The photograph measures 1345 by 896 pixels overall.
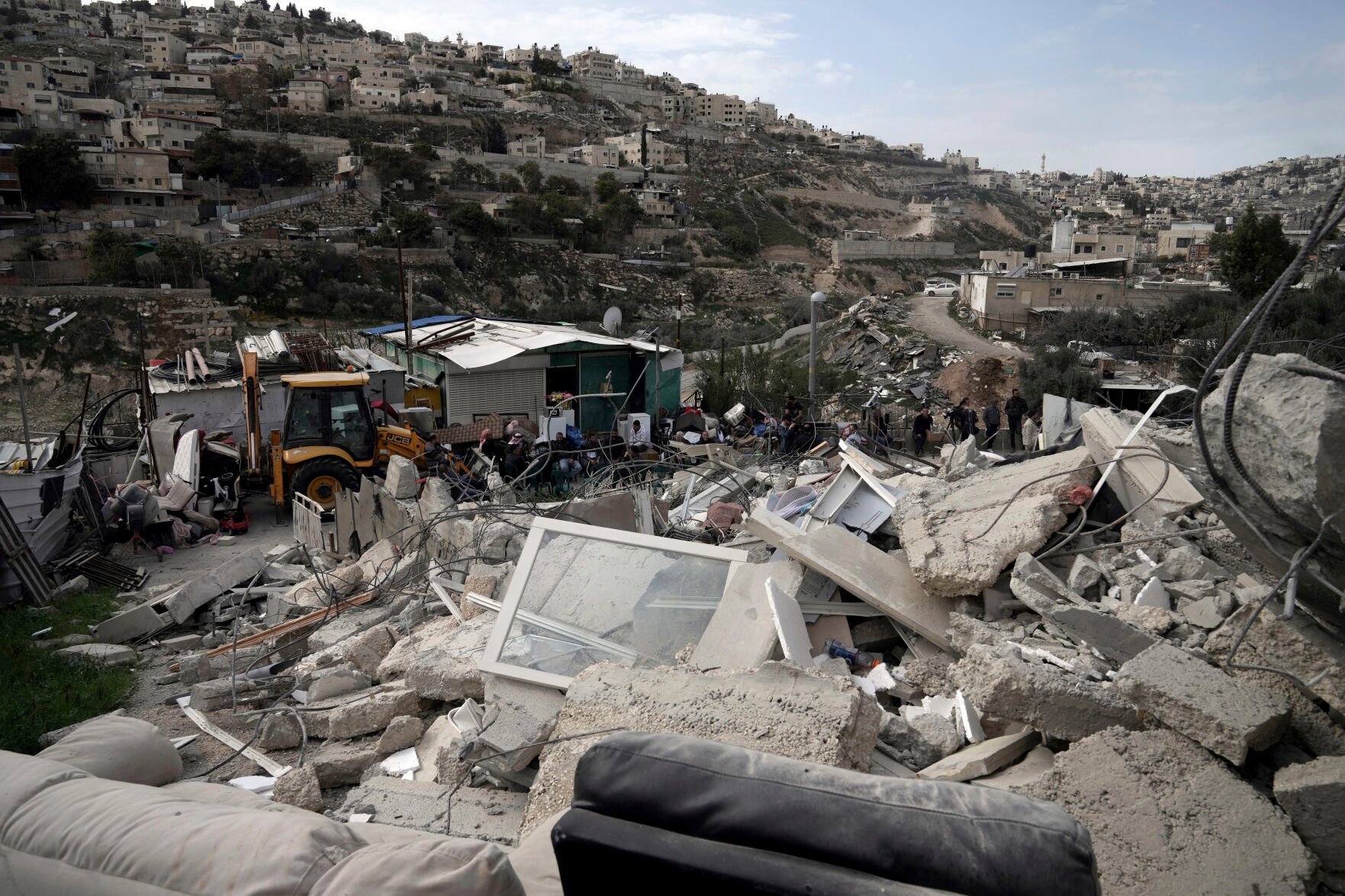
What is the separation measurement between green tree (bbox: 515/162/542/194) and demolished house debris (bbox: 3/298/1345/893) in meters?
58.7

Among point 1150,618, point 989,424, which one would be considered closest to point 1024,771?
point 1150,618

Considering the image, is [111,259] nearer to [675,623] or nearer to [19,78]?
[19,78]

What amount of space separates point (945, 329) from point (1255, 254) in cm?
1099

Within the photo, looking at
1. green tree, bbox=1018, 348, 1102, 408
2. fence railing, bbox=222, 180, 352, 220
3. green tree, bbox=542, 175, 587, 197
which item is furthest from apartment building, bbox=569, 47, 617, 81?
green tree, bbox=1018, 348, 1102, 408

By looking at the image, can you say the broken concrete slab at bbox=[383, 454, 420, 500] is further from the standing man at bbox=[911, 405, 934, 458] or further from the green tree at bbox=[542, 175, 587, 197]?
the green tree at bbox=[542, 175, 587, 197]

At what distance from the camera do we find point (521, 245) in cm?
5081

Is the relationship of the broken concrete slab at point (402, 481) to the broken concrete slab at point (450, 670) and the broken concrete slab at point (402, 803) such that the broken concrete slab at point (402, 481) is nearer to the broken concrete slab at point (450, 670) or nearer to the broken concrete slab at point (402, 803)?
the broken concrete slab at point (450, 670)

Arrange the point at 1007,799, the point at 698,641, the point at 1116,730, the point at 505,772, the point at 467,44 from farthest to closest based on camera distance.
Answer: the point at 467,44 → the point at 698,641 → the point at 505,772 → the point at 1116,730 → the point at 1007,799

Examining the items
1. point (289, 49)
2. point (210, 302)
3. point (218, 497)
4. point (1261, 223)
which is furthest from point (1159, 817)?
point (289, 49)

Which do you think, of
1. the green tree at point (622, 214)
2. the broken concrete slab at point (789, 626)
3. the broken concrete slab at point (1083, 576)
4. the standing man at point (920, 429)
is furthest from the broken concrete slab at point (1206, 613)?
the green tree at point (622, 214)

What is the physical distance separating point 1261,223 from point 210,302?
136 ft

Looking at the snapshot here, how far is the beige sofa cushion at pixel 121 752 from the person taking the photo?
130 inches

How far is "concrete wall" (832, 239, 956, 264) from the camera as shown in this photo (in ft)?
206

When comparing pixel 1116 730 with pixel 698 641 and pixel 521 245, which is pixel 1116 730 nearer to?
pixel 698 641
